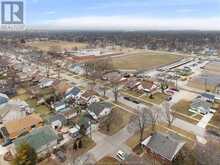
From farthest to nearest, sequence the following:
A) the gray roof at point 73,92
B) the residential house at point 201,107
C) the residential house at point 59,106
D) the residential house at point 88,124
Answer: the gray roof at point 73,92
the residential house at point 59,106
the residential house at point 201,107
the residential house at point 88,124

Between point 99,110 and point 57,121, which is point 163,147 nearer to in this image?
point 99,110

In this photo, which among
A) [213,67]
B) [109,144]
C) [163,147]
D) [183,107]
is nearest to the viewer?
[163,147]

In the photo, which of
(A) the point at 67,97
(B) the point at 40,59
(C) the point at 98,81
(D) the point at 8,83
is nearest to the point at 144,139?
(A) the point at 67,97

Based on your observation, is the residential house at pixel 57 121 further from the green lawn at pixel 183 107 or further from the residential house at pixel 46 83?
the green lawn at pixel 183 107

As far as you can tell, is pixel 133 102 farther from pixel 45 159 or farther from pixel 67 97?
pixel 45 159

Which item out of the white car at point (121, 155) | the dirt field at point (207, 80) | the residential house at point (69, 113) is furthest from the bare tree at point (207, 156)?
the dirt field at point (207, 80)

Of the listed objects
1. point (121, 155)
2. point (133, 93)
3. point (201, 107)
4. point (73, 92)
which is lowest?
point (121, 155)

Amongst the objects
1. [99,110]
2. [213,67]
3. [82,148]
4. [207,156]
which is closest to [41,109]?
[99,110]
